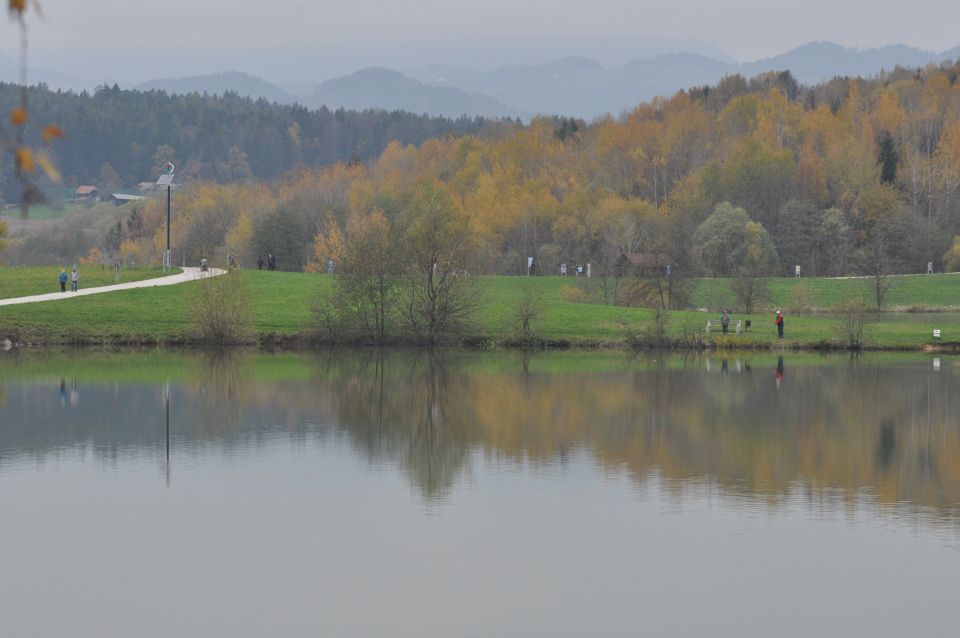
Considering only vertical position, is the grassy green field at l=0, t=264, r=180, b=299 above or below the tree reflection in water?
above

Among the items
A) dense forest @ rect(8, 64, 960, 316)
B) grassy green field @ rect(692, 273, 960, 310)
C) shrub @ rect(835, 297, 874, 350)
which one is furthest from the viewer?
dense forest @ rect(8, 64, 960, 316)

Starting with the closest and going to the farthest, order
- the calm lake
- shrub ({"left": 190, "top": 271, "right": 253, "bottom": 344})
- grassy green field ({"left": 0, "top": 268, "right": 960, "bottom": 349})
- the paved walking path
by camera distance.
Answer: the calm lake
shrub ({"left": 190, "top": 271, "right": 253, "bottom": 344})
grassy green field ({"left": 0, "top": 268, "right": 960, "bottom": 349})
the paved walking path

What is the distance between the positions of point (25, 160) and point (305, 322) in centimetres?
6053

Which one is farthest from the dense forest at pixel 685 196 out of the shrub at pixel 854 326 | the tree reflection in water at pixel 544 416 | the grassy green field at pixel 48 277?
the tree reflection in water at pixel 544 416

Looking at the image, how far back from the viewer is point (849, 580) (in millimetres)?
18375

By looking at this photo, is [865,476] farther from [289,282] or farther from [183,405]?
[289,282]

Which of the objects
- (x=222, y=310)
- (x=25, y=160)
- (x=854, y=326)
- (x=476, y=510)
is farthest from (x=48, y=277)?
(x=25, y=160)

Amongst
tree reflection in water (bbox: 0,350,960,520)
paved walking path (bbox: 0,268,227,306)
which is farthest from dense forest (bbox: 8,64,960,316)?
tree reflection in water (bbox: 0,350,960,520)

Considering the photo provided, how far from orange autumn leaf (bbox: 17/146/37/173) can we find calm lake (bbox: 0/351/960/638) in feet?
35.6

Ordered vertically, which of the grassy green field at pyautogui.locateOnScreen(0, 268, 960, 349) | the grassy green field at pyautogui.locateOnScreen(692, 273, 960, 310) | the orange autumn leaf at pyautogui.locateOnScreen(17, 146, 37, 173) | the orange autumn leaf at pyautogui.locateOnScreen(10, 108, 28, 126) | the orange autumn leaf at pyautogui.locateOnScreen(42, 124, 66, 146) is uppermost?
the orange autumn leaf at pyautogui.locateOnScreen(10, 108, 28, 126)

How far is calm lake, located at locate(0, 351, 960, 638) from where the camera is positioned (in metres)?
16.8

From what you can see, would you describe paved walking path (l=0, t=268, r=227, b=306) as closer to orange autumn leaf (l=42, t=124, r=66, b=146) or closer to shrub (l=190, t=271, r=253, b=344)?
shrub (l=190, t=271, r=253, b=344)

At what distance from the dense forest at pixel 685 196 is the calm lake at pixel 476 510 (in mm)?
47330

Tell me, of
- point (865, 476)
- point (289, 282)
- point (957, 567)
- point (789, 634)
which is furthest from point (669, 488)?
point (289, 282)
